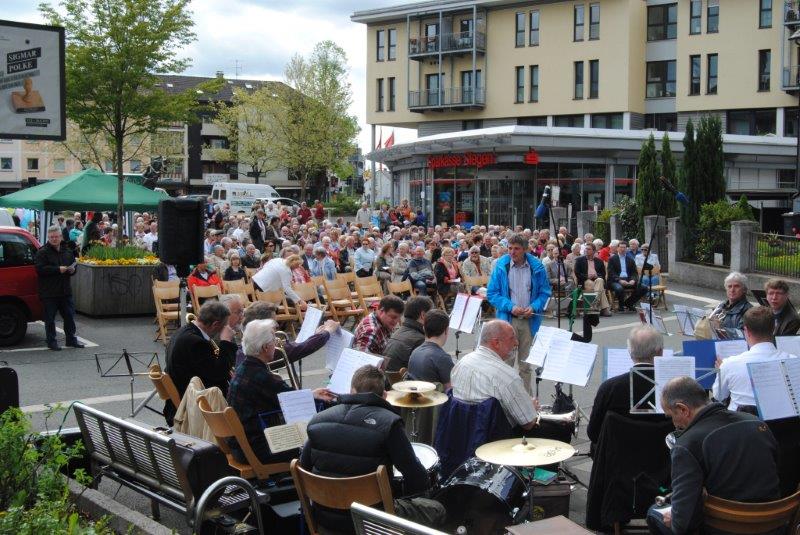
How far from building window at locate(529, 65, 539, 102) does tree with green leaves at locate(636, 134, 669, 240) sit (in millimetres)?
24199

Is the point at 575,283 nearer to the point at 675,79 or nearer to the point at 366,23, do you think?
the point at 675,79

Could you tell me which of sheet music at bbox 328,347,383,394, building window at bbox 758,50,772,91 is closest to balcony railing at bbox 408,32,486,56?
building window at bbox 758,50,772,91

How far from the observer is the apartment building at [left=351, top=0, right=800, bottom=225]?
40.8 meters

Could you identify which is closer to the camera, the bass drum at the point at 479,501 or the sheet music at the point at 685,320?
the bass drum at the point at 479,501

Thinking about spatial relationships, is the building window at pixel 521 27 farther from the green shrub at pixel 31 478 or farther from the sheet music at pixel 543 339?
the green shrub at pixel 31 478

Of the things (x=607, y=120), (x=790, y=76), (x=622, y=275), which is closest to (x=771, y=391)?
(x=622, y=275)

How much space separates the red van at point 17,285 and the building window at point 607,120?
3974 cm

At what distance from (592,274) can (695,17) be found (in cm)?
3300

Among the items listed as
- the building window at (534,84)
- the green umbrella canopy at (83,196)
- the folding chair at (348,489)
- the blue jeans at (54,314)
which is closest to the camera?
the folding chair at (348,489)

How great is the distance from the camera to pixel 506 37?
2020 inches

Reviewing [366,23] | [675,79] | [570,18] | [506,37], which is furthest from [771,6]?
[366,23]

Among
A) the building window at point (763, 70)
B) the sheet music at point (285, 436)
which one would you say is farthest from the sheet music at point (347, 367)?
the building window at point (763, 70)

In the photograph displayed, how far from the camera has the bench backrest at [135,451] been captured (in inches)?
217

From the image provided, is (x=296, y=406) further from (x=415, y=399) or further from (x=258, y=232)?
(x=258, y=232)
